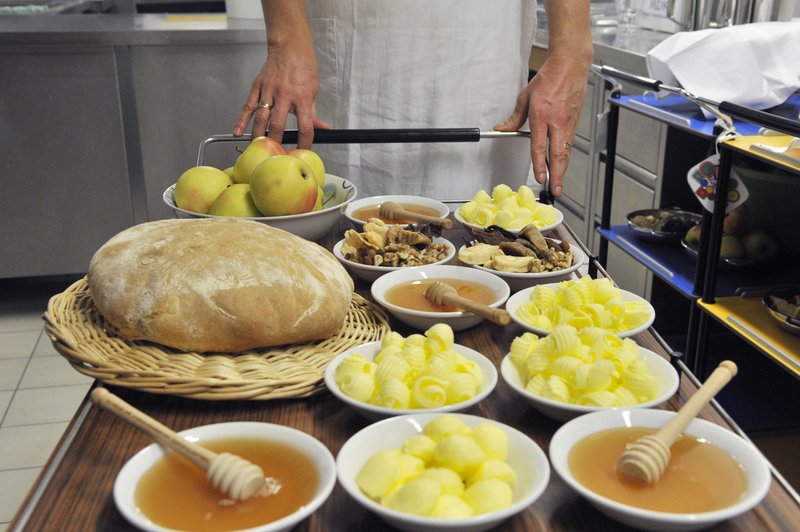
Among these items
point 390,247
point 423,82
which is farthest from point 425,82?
point 390,247

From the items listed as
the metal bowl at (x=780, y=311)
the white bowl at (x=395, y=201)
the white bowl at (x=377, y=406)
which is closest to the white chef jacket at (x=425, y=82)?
the white bowl at (x=395, y=201)

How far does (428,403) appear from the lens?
0.77 m

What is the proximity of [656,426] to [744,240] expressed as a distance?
171cm

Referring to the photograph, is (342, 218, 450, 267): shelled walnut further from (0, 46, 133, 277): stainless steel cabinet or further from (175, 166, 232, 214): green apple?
(0, 46, 133, 277): stainless steel cabinet

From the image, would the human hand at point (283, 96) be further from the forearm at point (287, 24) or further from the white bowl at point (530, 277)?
the white bowl at point (530, 277)

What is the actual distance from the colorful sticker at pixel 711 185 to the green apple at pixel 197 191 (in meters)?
1.27

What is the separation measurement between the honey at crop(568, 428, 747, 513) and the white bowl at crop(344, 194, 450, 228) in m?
0.77

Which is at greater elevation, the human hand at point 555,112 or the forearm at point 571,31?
the forearm at point 571,31

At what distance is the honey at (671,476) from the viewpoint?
64 cm

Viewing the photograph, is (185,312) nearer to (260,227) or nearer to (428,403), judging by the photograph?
(260,227)

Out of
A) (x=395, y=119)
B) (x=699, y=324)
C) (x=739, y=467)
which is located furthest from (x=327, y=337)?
(x=699, y=324)

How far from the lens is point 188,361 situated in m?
0.89

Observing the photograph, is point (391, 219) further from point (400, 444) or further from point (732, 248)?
point (732, 248)

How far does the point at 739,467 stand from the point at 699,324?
1497mm
